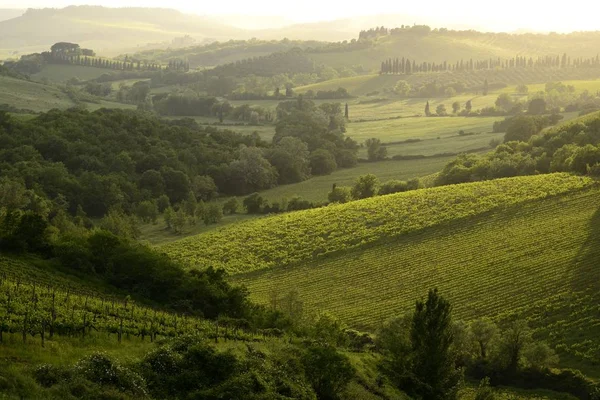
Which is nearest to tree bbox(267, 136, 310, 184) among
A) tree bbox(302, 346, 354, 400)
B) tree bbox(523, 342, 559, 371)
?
tree bbox(523, 342, 559, 371)

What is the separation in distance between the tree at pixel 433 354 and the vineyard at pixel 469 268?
50.9 ft

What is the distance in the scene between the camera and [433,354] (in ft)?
133

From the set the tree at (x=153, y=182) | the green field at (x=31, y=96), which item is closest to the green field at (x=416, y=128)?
the tree at (x=153, y=182)

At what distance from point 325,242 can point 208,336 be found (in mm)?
40072

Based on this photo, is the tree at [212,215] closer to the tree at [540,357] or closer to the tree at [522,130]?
the tree at [540,357]

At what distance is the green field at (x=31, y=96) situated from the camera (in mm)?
163500

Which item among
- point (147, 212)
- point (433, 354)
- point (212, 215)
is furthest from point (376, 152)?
point (433, 354)

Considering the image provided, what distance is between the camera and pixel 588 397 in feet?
149

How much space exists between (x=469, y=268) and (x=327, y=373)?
3475cm

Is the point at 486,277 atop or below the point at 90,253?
below

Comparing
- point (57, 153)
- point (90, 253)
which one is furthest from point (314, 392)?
point (57, 153)

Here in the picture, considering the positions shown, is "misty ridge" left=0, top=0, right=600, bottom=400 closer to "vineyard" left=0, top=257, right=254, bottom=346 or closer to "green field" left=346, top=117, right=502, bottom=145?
"vineyard" left=0, top=257, right=254, bottom=346

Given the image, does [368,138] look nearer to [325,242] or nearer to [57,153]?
[57,153]

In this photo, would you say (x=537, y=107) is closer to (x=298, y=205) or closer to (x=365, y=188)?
(x=365, y=188)
